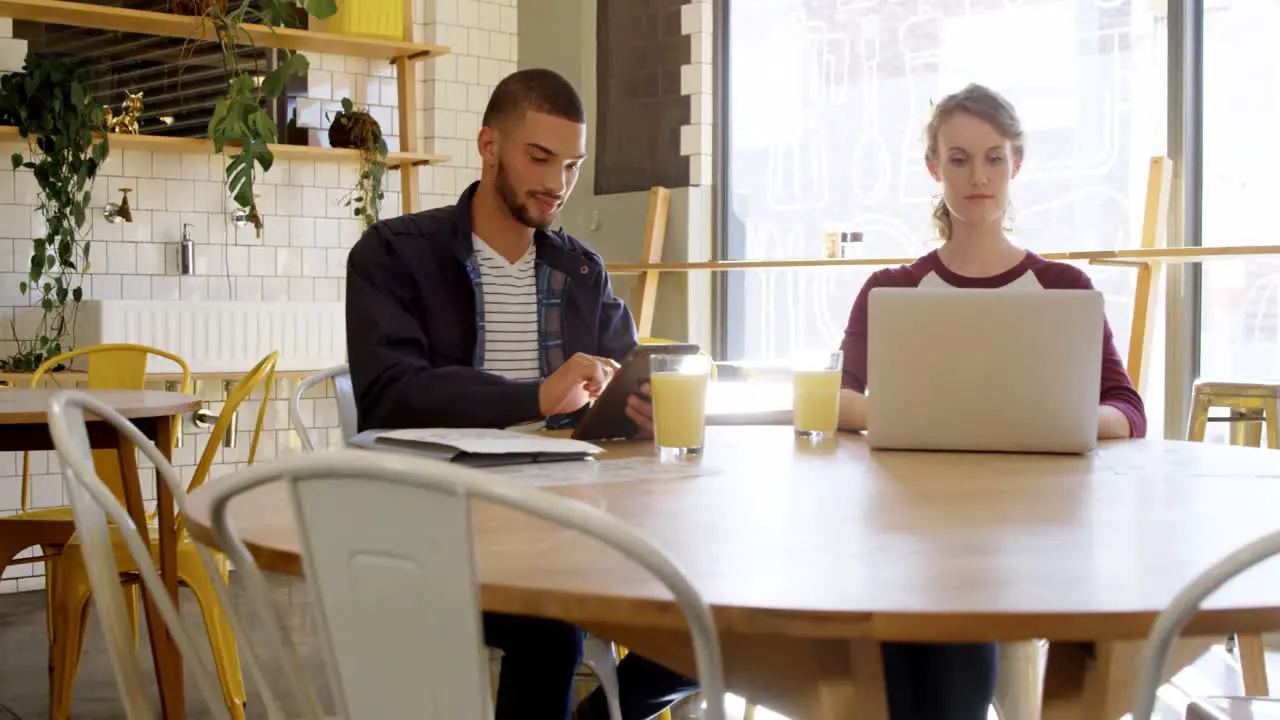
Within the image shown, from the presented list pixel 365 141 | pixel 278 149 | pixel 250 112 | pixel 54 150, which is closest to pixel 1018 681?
pixel 250 112

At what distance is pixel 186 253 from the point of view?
5.32 m

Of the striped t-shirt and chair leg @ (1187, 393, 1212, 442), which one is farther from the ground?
the striped t-shirt

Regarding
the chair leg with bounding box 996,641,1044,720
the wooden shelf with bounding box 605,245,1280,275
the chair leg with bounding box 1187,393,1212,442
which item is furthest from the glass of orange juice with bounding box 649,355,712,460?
the wooden shelf with bounding box 605,245,1280,275

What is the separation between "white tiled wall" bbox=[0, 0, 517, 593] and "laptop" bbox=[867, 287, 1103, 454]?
391 cm

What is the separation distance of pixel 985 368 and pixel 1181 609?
99 cm

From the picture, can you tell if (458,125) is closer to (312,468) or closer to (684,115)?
(684,115)

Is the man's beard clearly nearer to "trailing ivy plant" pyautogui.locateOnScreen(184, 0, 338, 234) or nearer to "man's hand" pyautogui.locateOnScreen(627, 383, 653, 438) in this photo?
"man's hand" pyautogui.locateOnScreen(627, 383, 653, 438)

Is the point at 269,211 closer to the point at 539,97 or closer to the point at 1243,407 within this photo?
the point at 539,97

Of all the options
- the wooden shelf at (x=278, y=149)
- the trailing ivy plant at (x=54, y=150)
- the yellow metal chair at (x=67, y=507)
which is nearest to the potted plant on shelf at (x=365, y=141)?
the wooden shelf at (x=278, y=149)

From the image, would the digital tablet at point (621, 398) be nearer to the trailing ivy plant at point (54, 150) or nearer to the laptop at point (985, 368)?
the laptop at point (985, 368)

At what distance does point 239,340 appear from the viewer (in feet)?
17.3

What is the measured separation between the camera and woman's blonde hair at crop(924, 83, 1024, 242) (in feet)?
8.61

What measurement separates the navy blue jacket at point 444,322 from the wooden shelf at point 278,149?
2798 millimetres

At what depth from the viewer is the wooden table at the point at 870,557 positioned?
96 cm
